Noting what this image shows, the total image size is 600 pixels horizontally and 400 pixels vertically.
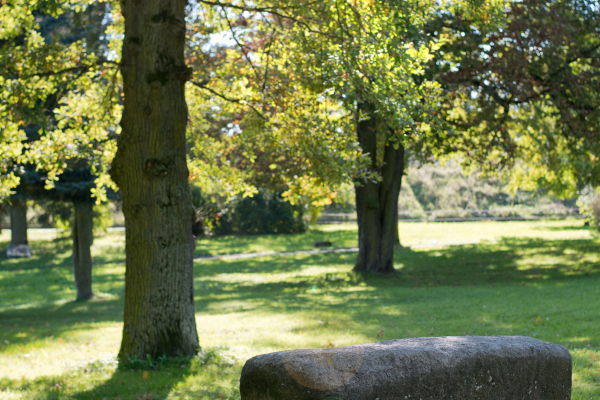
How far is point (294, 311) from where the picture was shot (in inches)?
484

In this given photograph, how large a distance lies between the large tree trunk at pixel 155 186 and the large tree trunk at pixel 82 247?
989cm

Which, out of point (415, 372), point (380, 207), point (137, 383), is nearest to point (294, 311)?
point (137, 383)

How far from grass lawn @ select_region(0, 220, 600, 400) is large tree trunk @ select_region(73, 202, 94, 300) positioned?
0.81 m

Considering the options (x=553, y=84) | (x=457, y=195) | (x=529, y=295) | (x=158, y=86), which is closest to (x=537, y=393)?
(x=158, y=86)

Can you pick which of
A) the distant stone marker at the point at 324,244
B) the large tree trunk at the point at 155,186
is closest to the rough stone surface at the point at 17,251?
the distant stone marker at the point at 324,244

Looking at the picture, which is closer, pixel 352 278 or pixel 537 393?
pixel 537 393

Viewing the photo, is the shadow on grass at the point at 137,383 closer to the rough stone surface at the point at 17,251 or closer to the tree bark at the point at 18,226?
the tree bark at the point at 18,226

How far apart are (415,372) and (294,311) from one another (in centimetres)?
913

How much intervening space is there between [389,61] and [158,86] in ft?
10.9

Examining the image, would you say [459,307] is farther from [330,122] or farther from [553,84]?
[553,84]

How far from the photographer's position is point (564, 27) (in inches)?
559

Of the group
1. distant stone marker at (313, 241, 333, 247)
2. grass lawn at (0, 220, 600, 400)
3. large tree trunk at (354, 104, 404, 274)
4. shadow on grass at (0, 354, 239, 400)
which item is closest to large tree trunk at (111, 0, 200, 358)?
shadow on grass at (0, 354, 239, 400)

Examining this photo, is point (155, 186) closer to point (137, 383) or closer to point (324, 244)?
point (137, 383)

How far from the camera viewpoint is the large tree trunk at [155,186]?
7543 mm
